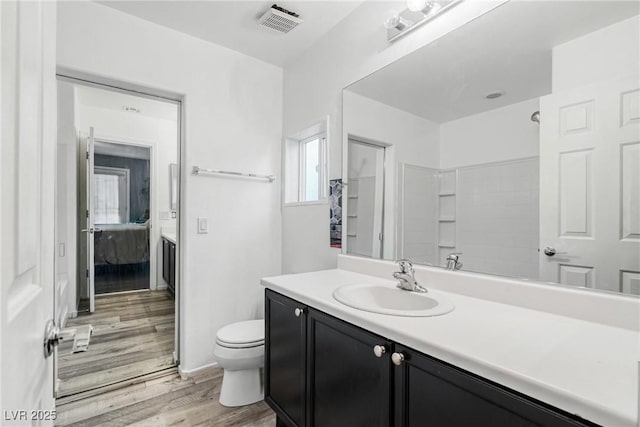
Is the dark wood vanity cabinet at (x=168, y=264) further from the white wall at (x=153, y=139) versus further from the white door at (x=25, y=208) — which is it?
the white door at (x=25, y=208)

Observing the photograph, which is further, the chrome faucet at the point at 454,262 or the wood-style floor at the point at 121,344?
the wood-style floor at the point at 121,344

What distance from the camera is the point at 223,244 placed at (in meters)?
2.33

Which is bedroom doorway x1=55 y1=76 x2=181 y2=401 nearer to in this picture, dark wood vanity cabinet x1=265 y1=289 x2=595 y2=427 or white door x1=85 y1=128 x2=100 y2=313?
white door x1=85 y1=128 x2=100 y2=313

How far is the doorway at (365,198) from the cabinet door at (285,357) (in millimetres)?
632

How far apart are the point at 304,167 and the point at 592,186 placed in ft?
6.35

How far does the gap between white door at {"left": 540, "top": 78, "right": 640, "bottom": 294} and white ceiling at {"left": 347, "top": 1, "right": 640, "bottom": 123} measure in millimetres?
159

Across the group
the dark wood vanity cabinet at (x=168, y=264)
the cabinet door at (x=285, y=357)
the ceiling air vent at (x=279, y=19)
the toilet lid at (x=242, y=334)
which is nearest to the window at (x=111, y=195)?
the dark wood vanity cabinet at (x=168, y=264)

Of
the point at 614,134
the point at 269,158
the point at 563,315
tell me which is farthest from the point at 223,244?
the point at 614,134

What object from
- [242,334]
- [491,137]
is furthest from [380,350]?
[242,334]

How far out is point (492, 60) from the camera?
1.28 metres

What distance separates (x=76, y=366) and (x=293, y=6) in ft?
9.52

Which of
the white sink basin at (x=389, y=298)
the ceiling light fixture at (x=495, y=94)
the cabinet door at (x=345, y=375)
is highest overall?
the ceiling light fixture at (x=495, y=94)

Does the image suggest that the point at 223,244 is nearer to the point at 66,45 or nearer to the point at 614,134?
the point at 66,45

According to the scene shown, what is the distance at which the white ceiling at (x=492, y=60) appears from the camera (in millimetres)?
1044
